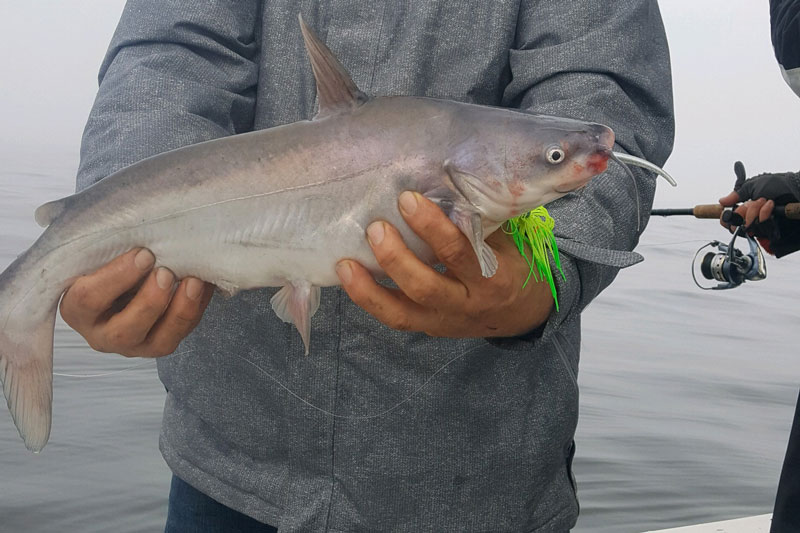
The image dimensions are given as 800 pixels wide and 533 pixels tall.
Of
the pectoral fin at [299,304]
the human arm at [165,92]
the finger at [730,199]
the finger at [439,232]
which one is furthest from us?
the finger at [730,199]

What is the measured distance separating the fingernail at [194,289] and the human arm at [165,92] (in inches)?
1.0

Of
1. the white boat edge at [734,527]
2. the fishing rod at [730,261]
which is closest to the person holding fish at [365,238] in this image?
the white boat edge at [734,527]

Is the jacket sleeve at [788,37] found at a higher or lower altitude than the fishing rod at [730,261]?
higher

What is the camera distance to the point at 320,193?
1.25m

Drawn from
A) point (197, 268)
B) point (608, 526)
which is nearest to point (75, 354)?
point (608, 526)

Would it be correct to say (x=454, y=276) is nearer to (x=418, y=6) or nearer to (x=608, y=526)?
(x=418, y=6)

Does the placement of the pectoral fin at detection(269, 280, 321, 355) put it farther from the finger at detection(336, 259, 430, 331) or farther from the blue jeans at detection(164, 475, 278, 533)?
the blue jeans at detection(164, 475, 278, 533)

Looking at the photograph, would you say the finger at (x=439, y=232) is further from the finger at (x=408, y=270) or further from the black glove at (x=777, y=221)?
the black glove at (x=777, y=221)

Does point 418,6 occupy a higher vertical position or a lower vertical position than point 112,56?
higher

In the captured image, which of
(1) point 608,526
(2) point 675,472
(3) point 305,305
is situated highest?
(3) point 305,305

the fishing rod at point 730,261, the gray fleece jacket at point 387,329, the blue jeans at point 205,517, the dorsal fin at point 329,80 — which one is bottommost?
the fishing rod at point 730,261

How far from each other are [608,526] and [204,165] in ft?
11.6

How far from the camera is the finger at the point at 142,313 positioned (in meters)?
1.29

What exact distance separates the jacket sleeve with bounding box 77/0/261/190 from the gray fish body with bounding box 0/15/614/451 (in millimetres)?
207
